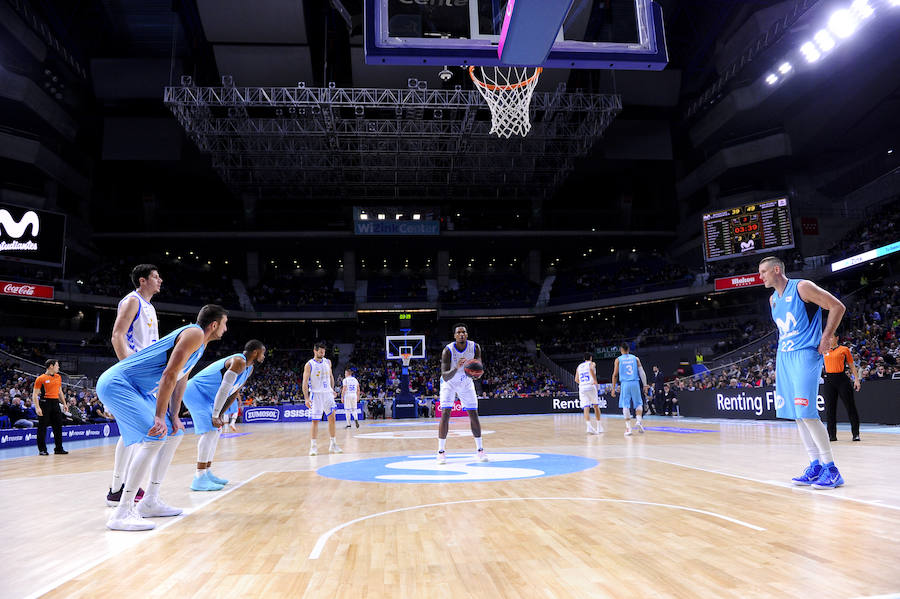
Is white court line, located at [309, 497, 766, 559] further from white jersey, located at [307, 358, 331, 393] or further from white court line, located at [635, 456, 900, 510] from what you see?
white jersey, located at [307, 358, 331, 393]

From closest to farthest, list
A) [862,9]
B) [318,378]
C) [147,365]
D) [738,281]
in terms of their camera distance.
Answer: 1. [147,365]
2. [318,378]
3. [862,9]
4. [738,281]

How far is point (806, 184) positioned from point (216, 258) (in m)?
38.7

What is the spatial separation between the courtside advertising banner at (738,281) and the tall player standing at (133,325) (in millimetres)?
29618

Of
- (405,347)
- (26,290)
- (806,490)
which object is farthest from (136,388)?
(26,290)

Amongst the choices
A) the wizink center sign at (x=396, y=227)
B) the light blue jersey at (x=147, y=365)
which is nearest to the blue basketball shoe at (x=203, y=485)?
the light blue jersey at (x=147, y=365)

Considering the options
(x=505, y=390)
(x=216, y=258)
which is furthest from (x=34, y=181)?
(x=505, y=390)

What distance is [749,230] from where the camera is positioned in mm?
25531

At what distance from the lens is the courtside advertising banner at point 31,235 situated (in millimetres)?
24156

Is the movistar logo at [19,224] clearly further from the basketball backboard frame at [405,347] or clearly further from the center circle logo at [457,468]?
the center circle logo at [457,468]

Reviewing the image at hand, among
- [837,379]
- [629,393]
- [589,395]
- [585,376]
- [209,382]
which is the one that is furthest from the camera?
[585,376]

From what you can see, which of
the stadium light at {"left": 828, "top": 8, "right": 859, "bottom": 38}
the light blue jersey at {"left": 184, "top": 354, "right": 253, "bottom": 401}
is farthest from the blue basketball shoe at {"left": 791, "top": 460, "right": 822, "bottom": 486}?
the stadium light at {"left": 828, "top": 8, "right": 859, "bottom": 38}

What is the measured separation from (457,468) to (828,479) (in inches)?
177

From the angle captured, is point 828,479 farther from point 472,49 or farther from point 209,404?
point 209,404

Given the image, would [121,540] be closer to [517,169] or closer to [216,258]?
[517,169]
